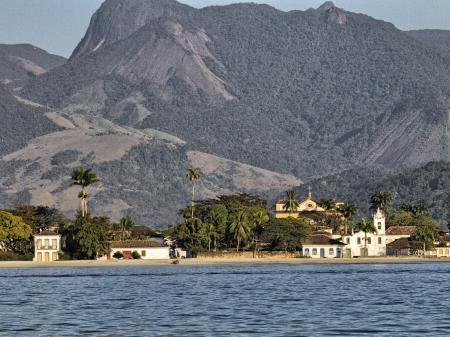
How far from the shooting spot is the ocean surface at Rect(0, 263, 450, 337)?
72.9m

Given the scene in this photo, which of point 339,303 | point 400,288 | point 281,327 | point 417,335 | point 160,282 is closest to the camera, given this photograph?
point 417,335

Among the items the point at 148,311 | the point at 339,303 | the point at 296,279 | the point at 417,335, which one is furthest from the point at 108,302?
the point at 296,279

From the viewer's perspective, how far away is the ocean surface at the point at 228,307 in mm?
72875

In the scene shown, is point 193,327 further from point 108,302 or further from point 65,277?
point 65,277

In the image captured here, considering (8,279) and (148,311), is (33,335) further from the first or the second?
(8,279)

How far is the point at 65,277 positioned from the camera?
15362cm

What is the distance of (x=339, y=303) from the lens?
308ft

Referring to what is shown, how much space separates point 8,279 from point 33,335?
80931mm

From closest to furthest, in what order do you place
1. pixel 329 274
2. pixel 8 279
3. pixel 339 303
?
1. pixel 339 303
2. pixel 8 279
3. pixel 329 274

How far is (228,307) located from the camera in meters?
90.8

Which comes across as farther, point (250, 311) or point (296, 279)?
point (296, 279)

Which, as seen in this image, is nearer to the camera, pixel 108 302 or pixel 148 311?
pixel 148 311

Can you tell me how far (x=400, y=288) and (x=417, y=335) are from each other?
49.0 meters

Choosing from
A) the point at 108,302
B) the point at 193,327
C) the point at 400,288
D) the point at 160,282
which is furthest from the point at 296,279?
the point at 193,327
